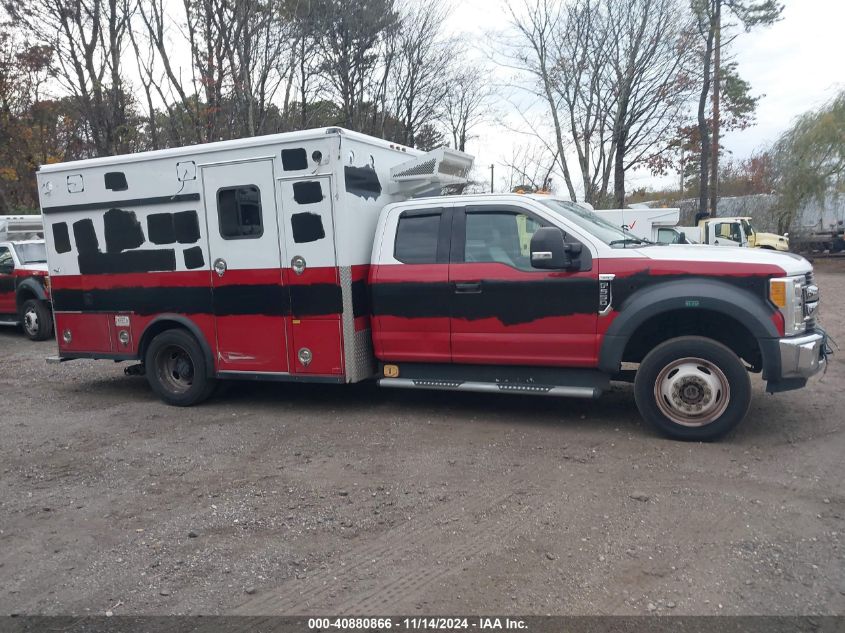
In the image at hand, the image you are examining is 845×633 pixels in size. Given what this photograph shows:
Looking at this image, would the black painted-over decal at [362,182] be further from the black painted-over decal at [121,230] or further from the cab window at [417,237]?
the black painted-over decal at [121,230]

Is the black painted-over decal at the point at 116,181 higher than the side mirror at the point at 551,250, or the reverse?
the black painted-over decal at the point at 116,181

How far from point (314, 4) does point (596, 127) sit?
1016 centimetres

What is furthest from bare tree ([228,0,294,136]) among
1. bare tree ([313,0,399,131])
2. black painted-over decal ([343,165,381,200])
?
black painted-over decal ([343,165,381,200])

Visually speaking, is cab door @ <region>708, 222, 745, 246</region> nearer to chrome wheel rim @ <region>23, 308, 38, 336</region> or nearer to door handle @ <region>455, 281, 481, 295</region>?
door handle @ <region>455, 281, 481, 295</region>

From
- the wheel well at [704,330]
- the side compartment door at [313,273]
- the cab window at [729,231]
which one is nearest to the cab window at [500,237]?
the wheel well at [704,330]

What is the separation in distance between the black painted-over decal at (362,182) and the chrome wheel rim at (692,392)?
129 inches

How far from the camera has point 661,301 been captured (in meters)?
5.60

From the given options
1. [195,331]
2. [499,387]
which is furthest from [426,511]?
[195,331]

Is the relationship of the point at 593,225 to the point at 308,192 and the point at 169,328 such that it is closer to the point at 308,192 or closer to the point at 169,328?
the point at 308,192

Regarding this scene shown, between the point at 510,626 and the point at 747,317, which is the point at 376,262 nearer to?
the point at 747,317

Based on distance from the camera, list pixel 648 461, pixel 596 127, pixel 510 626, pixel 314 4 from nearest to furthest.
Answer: pixel 510 626
pixel 648 461
pixel 314 4
pixel 596 127

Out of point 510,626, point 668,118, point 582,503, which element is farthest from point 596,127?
point 510,626

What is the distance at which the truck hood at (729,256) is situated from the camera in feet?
18.1

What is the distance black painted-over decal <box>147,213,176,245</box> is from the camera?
7371 mm
